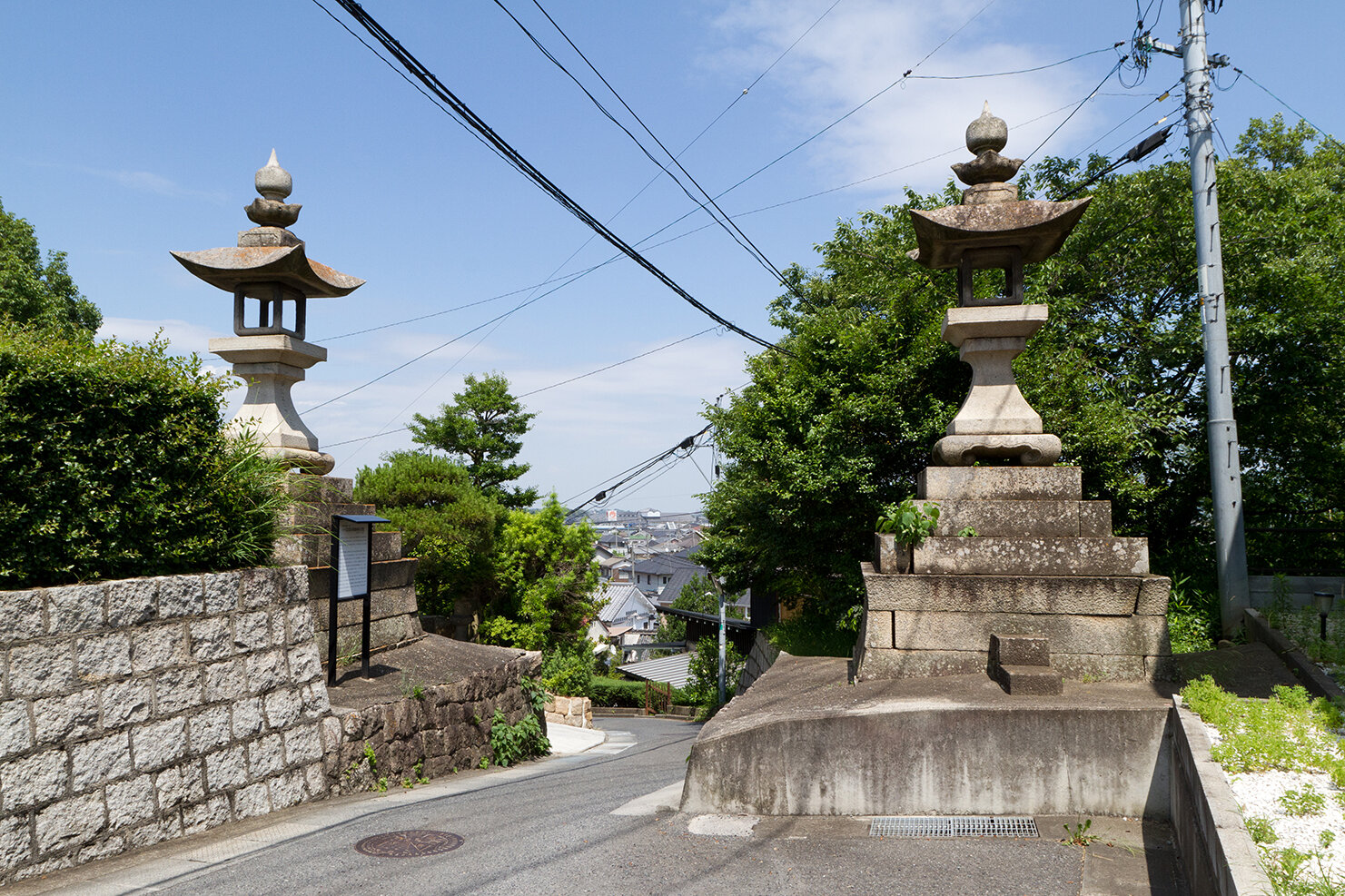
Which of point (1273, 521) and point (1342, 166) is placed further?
point (1342, 166)

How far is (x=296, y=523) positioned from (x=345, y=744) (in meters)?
2.13

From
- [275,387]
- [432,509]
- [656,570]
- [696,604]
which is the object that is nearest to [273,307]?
[275,387]

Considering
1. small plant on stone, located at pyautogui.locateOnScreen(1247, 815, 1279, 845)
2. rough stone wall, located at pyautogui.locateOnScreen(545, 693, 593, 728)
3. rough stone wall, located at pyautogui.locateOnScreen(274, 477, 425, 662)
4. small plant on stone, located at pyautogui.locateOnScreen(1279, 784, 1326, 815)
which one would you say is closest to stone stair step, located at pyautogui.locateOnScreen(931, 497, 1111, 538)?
small plant on stone, located at pyautogui.locateOnScreen(1279, 784, 1326, 815)

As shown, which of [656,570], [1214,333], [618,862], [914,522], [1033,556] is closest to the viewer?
[618,862]

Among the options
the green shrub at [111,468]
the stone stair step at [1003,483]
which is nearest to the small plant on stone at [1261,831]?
the stone stair step at [1003,483]

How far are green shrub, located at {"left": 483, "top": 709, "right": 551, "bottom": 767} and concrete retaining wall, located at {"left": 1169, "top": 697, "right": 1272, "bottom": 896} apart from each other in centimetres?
693

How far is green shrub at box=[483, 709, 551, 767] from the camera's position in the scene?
984 cm

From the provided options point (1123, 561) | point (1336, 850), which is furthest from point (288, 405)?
point (1336, 850)

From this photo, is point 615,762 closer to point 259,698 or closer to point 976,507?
point 259,698

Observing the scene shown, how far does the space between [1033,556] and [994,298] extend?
2.38 metres

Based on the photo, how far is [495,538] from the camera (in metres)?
23.6

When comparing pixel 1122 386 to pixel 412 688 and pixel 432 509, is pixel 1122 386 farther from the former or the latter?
pixel 432 509

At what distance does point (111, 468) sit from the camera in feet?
18.5

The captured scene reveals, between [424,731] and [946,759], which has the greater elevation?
[946,759]
